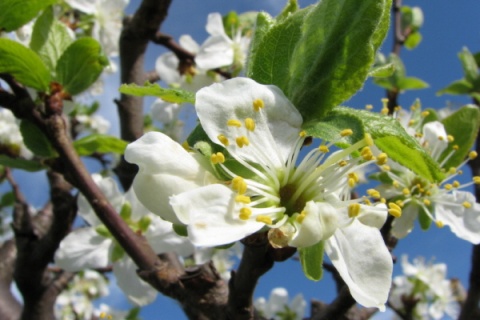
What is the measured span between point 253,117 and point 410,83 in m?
1.65

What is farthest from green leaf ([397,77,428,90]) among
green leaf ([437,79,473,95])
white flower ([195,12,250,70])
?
white flower ([195,12,250,70])

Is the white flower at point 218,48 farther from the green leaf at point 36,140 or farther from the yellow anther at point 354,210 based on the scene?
the yellow anther at point 354,210

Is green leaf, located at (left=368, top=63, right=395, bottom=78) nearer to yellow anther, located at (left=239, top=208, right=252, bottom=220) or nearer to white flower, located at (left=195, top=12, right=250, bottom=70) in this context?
yellow anther, located at (left=239, top=208, right=252, bottom=220)

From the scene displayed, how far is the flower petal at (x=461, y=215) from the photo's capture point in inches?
53.4

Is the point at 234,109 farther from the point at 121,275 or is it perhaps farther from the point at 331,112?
the point at 121,275

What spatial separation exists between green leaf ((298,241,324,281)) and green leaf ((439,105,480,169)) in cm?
81

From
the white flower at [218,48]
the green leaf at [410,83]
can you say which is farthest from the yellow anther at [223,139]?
the green leaf at [410,83]

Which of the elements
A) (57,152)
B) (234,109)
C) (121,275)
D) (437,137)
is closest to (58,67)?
(57,152)

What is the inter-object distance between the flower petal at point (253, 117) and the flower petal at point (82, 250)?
807 millimetres

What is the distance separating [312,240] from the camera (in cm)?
68

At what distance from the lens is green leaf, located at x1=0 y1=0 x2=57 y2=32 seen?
3.70ft

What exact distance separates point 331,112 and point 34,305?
168 centimetres

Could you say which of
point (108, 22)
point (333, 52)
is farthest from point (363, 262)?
point (108, 22)

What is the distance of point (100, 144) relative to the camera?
1.32 metres
